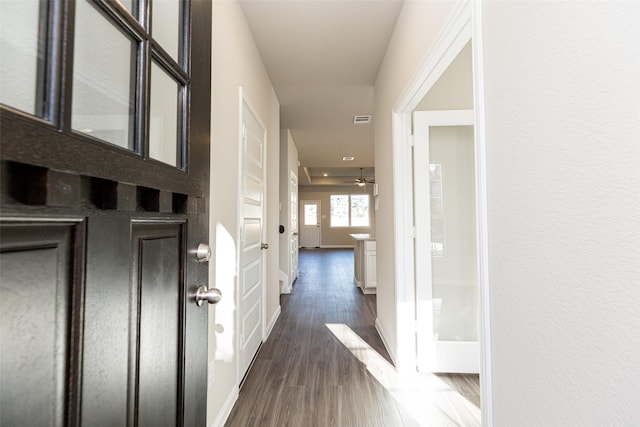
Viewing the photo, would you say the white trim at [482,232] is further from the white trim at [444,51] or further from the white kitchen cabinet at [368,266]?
the white kitchen cabinet at [368,266]

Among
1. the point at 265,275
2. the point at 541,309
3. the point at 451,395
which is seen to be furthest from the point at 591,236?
the point at 265,275

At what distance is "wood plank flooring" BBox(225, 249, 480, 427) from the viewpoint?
1773 mm

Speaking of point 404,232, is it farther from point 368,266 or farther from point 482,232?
point 368,266

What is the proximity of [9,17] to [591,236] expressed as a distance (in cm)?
103

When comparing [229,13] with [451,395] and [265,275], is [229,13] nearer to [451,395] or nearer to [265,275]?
[265,275]

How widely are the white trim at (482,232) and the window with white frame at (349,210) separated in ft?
38.1

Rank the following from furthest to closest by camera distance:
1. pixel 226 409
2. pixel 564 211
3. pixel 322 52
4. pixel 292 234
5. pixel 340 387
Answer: pixel 292 234
pixel 322 52
pixel 340 387
pixel 226 409
pixel 564 211

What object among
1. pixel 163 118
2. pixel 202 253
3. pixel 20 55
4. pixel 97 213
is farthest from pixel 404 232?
pixel 20 55

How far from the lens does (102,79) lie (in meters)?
0.55

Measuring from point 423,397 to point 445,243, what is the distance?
1.08m

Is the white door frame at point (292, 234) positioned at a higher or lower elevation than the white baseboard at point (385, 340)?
higher

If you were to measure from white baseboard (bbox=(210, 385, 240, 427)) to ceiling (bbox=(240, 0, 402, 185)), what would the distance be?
102 inches

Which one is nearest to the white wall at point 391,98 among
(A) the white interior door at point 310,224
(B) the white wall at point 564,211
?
(B) the white wall at point 564,211

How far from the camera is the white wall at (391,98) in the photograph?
1.60 meters
